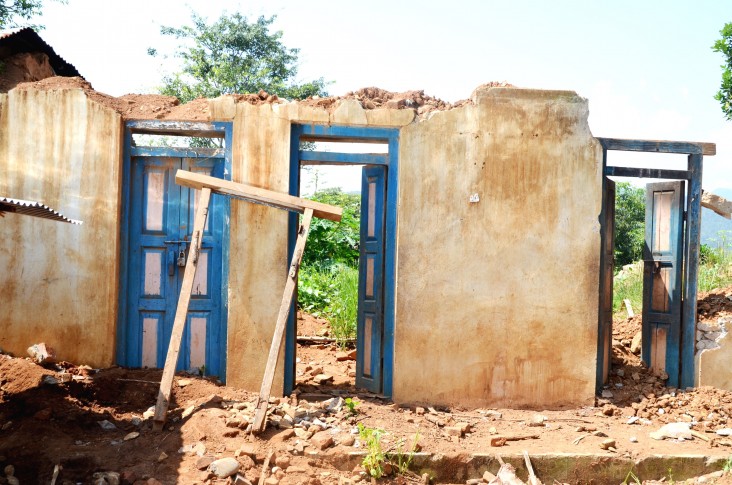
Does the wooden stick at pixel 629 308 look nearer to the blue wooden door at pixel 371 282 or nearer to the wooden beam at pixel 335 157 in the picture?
the blue wooden door at pixel 371 282

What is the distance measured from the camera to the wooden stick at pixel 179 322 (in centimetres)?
566

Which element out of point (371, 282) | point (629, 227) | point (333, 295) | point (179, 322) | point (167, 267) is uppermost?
point (629, 227)

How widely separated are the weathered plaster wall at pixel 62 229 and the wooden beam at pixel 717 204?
21.6ft

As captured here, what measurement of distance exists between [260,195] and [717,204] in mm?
5540

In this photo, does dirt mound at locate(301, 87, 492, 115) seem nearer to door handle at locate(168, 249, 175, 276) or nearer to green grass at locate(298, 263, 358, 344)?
door handle at locate(168, 249, 175, 276)

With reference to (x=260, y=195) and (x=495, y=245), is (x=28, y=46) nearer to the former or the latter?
(x=260, y=195)

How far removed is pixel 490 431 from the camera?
6.23 meters

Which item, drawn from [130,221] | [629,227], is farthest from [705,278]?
[629,227]

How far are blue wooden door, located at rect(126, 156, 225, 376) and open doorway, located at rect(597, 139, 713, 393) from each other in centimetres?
397

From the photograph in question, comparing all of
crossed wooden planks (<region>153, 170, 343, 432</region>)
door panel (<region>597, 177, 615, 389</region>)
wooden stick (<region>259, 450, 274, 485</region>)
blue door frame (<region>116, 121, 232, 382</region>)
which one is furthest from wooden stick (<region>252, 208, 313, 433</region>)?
door panel (<region>597, 177, 615, 389</region>)

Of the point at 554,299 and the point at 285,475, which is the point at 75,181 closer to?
the point at 285,475

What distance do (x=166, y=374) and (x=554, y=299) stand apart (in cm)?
382

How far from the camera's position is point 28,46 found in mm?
10898

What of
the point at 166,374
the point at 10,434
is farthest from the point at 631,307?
the point at 10,434
